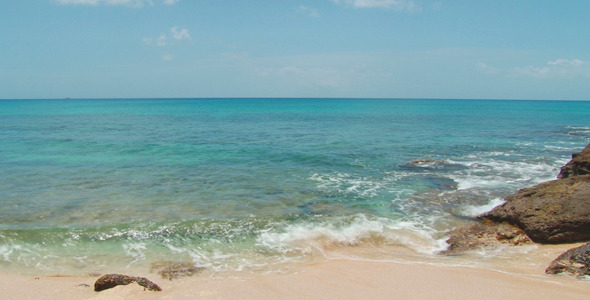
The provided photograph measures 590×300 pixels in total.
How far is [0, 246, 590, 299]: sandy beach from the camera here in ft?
22.4

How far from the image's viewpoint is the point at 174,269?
8570 millimetres

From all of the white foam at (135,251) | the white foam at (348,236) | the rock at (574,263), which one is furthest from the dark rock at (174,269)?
the rock at (574,263)

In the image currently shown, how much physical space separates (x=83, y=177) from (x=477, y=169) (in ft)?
61.3

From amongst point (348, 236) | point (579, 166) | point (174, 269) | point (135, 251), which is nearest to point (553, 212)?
point (348, 236)

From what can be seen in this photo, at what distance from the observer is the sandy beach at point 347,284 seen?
6828mm

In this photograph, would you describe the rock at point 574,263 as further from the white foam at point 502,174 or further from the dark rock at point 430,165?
the dark rock at point 430,165

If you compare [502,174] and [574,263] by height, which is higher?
[574,263]

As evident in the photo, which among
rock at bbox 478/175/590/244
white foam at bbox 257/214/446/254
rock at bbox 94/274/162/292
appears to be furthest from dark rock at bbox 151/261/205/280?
rock at bbox 478/175/590/244

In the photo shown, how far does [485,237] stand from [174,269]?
7.80 meters

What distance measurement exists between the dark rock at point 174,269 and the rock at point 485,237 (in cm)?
613

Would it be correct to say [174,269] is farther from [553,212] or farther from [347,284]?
[553,212]

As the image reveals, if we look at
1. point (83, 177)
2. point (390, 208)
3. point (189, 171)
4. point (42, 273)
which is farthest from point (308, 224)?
point (83, 177)

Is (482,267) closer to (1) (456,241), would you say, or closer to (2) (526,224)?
(1) (456,241)

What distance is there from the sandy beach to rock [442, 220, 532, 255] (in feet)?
4.39
